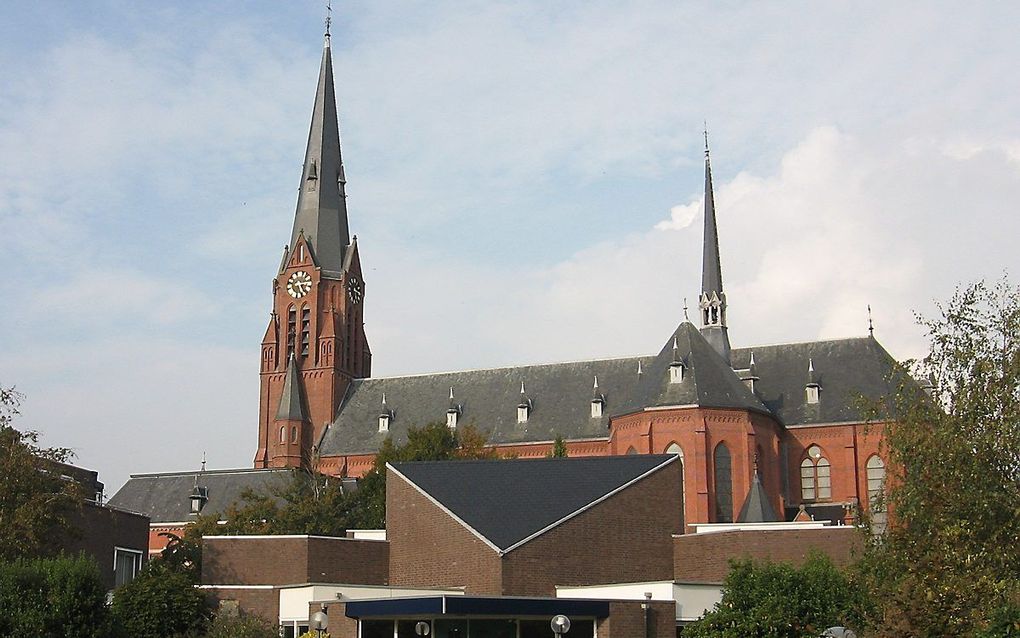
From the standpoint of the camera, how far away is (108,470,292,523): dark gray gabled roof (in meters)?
79.9

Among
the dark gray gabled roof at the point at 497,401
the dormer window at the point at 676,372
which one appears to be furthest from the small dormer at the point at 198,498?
the dormer window at the point at 676,372

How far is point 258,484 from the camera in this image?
7962 centimetres

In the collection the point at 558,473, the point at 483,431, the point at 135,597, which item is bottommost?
the point at 135,597

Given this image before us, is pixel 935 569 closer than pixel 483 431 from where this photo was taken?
Yes

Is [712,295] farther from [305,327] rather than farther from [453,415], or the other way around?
[305,327]

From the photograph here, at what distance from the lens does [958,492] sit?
2612 cm

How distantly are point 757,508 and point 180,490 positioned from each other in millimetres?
41400

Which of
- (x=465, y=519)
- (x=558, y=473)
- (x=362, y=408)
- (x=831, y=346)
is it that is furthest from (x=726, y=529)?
(x=362, y=408)

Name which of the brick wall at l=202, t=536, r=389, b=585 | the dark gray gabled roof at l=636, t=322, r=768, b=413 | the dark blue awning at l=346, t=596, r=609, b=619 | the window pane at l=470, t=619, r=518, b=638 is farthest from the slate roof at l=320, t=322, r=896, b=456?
the window pane at l=470, t=619, r=518, b=638

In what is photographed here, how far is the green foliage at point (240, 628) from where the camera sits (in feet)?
111

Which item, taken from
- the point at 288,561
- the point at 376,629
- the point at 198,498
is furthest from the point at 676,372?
the point at 376,629

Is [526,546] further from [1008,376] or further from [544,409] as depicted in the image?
[544,409]

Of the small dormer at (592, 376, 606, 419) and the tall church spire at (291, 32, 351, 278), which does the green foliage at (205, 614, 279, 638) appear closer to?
the small dormer at (592, 376, 606, 419)

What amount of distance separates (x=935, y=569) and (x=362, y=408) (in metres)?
59.1
